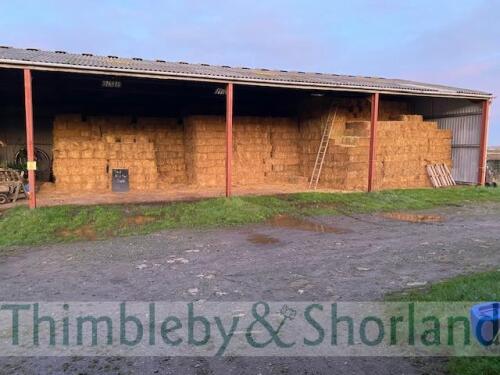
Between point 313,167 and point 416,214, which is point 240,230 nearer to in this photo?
point 416,214

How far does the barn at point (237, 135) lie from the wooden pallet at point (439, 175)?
252 mm

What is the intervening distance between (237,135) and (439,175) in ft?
28.8

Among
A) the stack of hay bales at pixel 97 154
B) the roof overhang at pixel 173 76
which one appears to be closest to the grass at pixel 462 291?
the roof overhang at pixel 173 76

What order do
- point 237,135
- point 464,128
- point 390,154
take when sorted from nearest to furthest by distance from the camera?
point 390,154, point 237,135, point 464,128

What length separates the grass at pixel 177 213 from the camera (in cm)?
970

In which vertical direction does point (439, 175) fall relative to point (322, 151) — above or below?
below

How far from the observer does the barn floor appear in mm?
12449

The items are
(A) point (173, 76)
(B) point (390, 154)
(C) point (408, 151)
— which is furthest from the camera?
(C) point (408, 151)

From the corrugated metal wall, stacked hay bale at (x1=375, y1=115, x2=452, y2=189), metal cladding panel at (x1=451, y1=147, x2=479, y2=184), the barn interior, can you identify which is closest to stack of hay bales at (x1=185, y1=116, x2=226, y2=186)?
the barn interior

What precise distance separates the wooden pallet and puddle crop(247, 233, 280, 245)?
11.0 m

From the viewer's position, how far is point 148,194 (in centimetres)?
1434

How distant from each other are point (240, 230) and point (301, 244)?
1989mm

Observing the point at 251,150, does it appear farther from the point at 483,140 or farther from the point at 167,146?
the point at 483,140

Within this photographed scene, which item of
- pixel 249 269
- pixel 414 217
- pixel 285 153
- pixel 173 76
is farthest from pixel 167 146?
pixel 249 269
